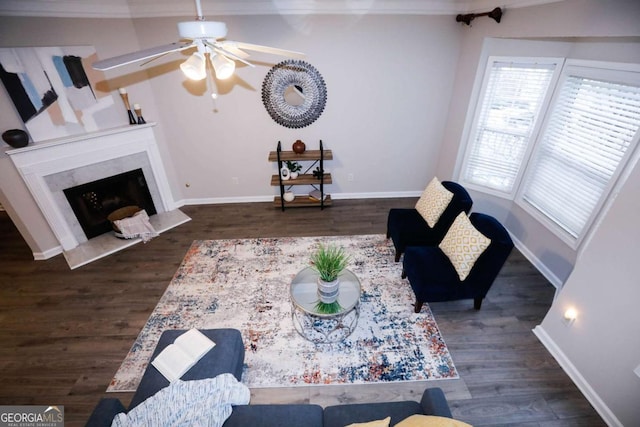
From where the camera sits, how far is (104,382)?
245cm

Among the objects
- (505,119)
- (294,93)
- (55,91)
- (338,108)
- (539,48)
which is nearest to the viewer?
(539,48)

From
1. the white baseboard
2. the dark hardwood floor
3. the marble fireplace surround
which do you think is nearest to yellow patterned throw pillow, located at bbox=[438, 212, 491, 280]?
the dark hardwood floor

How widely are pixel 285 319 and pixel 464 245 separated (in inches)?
73.9

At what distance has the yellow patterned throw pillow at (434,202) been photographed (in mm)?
3326

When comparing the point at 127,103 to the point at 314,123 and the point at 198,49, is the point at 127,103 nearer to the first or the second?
the point at 314,123

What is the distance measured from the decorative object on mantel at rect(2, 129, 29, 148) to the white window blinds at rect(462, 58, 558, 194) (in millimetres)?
5573

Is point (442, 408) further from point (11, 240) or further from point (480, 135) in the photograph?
point (11, 240)

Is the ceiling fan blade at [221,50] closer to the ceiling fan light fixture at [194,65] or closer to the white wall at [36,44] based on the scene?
the ceiling fan light fixture at [194,65]

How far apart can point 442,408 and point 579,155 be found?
2.84m

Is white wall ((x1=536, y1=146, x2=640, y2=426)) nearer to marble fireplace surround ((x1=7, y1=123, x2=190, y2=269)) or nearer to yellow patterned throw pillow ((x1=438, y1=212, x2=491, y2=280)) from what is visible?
yellow patterned throw pillow ((x1=438, y1=212, x2=491, y2=280))

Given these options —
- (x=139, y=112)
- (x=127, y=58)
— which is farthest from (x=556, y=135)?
(x=139, y=112)

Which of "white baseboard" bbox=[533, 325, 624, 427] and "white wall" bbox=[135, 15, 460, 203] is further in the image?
"white wall" bbox=[135, 15, 460, 203]

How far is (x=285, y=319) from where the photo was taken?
2.92 m

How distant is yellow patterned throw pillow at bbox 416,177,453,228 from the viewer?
3326 mm
